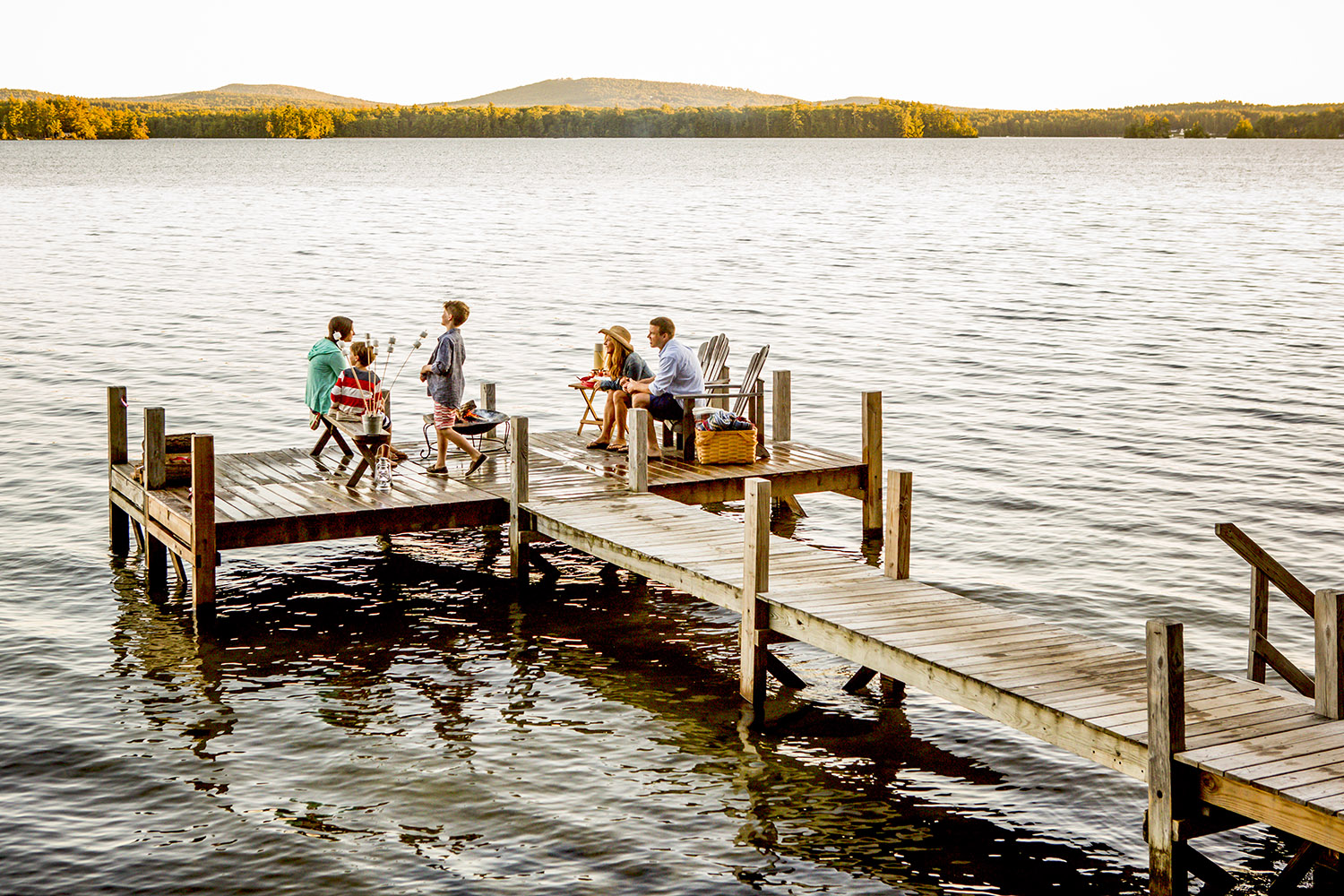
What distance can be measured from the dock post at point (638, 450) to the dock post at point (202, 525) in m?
3.69

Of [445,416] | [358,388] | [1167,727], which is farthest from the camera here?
[358,388]

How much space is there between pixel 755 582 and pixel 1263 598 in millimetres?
3355

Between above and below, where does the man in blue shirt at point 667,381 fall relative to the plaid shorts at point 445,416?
above

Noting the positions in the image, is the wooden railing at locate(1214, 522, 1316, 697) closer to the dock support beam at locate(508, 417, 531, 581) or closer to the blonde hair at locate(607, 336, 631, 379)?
the dock support beam at locate(508, 417, 531, 581)

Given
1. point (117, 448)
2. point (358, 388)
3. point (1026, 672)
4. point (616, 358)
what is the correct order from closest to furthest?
point (1026, 672) < point (358, 388) < point (117, 448) < point (616, 358)

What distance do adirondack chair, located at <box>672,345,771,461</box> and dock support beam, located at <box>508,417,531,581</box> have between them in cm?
205

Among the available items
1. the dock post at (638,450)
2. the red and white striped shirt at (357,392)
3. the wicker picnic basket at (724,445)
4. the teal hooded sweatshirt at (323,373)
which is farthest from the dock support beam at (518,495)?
the teal hooded sweatshirt at (323,373)

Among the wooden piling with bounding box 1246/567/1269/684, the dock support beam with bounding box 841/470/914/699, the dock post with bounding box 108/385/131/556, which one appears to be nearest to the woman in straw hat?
the dock support beam with bounding box 841/470/914/699

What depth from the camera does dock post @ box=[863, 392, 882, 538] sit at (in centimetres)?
1485

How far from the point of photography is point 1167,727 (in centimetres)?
750

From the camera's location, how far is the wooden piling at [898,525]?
34.8 feet

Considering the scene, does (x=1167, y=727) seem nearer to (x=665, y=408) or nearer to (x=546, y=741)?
(x=546, y=741)

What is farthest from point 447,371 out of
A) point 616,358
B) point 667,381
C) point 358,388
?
point 667,381

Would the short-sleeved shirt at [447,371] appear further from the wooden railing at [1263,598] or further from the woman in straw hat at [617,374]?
the wooden railing at [1263,598]
